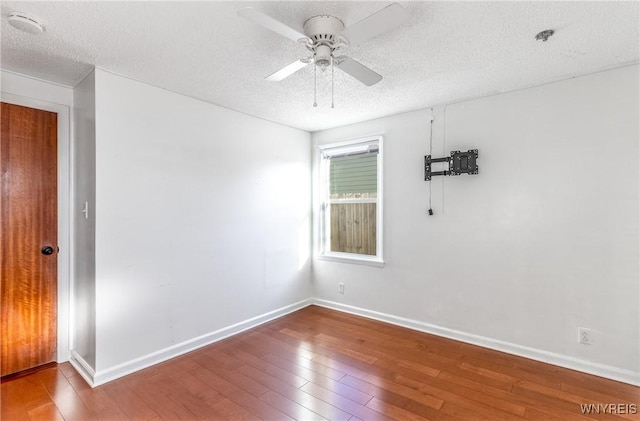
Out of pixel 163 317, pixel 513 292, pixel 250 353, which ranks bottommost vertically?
pixel 250 353

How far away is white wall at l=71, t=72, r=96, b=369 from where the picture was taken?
2.42 metres

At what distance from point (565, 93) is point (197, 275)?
145 inches

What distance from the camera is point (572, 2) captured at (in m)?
1.62

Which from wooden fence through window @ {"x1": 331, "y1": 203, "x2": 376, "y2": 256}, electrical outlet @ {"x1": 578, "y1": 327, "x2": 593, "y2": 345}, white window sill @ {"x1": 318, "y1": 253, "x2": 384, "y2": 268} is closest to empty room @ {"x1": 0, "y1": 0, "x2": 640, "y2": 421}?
electrical outlet @ {"x1": 578, "y1": 327, "x2": 593, "y2": 345}

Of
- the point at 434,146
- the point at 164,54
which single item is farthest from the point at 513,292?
the point at 164,54

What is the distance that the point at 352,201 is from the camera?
13.4ft

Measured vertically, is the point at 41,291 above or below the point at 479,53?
below

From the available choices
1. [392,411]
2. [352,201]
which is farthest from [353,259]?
[392,411]

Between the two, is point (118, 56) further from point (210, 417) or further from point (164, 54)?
point (210, 417)

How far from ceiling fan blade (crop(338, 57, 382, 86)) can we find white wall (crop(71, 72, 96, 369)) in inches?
78.2

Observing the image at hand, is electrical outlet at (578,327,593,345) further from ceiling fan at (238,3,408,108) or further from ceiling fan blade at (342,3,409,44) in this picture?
ceiling fan blade at (342,3,409,44)

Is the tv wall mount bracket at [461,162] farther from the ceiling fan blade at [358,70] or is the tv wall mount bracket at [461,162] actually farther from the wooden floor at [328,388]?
the wooden floor at [328,388]

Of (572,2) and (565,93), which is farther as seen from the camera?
(565,93)

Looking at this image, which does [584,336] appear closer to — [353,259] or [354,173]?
[353,259]
